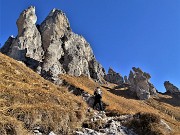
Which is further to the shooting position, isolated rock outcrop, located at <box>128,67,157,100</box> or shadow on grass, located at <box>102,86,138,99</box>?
isolated rock outcrop, located at <box>128,67,157,100</box>

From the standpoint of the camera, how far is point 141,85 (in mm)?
84375

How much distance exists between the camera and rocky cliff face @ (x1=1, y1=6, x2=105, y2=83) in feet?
197

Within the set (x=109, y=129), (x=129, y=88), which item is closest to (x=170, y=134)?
(x=109, y=129)

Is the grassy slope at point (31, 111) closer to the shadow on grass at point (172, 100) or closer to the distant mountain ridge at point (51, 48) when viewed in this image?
the distant mountain ridge at point (51, 48)

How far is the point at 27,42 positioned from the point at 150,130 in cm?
5123

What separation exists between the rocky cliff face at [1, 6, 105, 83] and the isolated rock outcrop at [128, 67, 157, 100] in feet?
35.4

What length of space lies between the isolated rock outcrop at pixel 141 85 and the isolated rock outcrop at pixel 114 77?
979 cm

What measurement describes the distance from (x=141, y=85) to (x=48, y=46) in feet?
101

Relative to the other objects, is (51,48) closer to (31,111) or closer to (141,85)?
(141,85)

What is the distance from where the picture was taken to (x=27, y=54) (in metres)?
61.3

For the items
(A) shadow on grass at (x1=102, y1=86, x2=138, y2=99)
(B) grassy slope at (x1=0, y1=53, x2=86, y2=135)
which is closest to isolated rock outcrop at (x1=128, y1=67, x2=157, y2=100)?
(A) shadow on grass at (x1=102, y1=86, x2=138, y2=99)


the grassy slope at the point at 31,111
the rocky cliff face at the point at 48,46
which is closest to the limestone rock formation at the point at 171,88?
the rocky cliff face at the point at 48,46

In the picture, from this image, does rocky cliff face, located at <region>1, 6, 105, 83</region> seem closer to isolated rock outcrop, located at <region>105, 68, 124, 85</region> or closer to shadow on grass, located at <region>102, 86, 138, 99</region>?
shadow on grass, located at <region>102, 86, 138, 99</region>

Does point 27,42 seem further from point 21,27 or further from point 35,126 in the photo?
point 35,126
